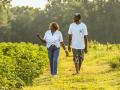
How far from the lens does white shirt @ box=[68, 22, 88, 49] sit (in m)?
14.2

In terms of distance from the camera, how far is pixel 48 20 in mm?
78062

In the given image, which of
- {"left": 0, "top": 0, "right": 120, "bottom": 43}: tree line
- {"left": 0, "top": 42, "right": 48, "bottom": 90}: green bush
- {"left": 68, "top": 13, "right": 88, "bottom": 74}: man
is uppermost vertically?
{"left": 0, "top": 0, "right": 120, "bottom": 43}: tree line

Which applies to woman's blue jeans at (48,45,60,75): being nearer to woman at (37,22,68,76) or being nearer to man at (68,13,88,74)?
woman at (37,22,68,76)

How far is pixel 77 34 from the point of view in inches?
562

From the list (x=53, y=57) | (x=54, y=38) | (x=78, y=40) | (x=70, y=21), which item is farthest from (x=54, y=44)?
(x=70, y=21)

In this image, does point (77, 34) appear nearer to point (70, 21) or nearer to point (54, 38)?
point (54, 38)

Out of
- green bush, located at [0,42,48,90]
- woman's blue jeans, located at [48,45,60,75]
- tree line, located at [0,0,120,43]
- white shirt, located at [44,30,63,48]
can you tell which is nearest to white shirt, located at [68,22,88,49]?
white shirt, located at [44,30,63,48]

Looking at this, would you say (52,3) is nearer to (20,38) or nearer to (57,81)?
(20,38)

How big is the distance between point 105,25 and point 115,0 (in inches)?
235

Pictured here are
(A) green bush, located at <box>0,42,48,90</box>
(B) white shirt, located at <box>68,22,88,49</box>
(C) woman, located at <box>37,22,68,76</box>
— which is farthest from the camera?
(B) white shirt, located at <box>68,22,88,49</box>

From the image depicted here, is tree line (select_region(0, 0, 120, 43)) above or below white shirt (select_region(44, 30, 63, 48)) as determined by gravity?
above

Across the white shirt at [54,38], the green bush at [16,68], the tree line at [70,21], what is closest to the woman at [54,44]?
the white shirt at [54,38]

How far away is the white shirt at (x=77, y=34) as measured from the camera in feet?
46.5

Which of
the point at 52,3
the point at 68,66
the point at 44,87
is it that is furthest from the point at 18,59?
the point at 52,3
